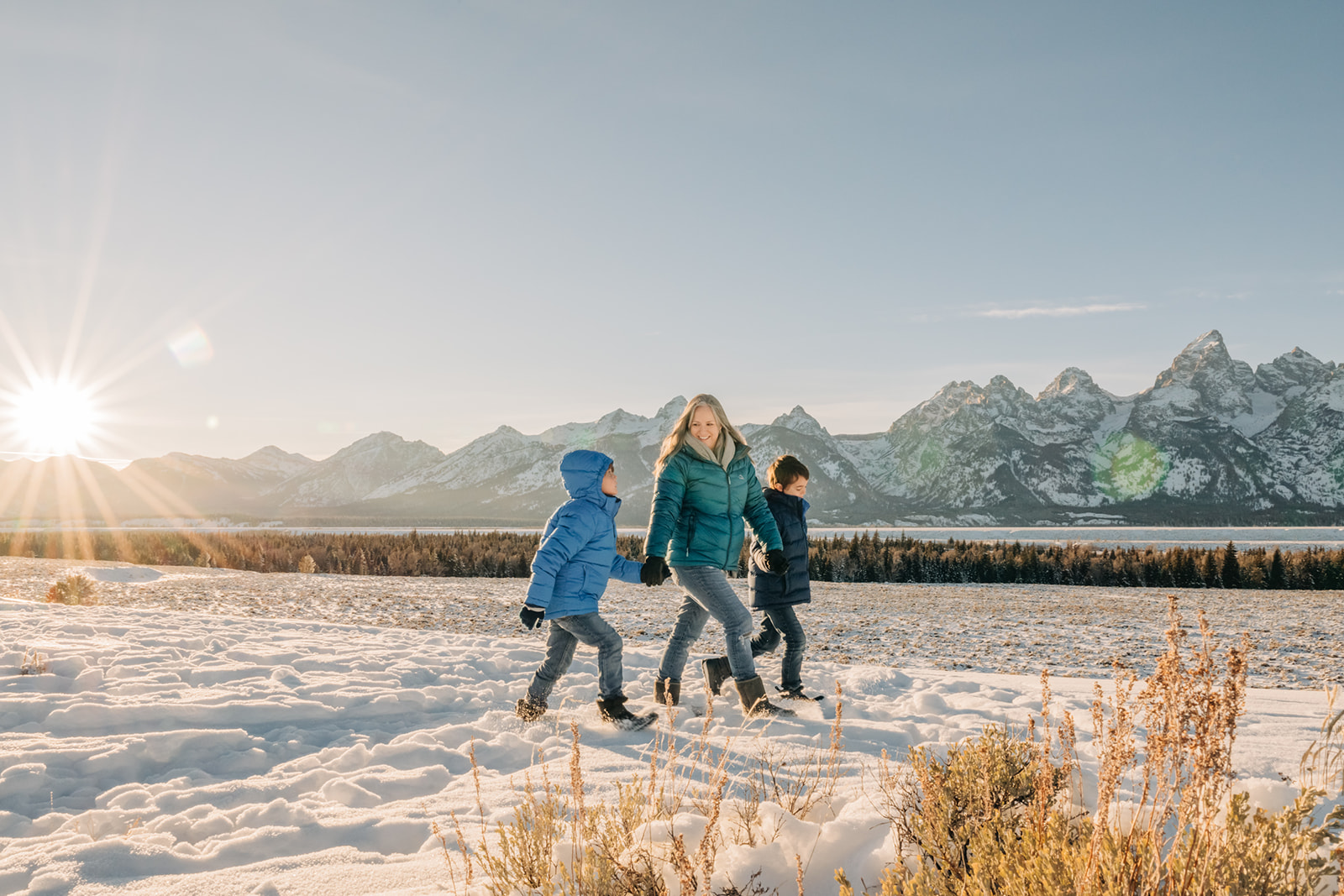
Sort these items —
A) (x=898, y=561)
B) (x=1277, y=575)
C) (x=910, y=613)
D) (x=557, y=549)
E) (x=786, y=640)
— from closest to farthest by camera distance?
(x=557, y=549) < (x=786, y=640) < (x=910, y=613) < (x=1277, y=575) < (x=898, y=561)

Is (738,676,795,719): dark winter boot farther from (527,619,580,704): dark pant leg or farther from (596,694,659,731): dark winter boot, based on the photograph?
(527,619,580,704): dark pant leg

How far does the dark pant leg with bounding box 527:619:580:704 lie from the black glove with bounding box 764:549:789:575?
51.5 inches

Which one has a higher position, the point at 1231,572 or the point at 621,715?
the point at 621,715

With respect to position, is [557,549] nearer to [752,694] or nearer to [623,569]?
[623,569]

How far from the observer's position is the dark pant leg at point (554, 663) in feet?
14.6

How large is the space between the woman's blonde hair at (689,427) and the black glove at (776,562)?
0.71m

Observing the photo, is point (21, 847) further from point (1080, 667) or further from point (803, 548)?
point (1080, 667)

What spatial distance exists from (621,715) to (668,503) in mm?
1337

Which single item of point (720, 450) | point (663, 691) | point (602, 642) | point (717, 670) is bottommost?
point (663, 691)

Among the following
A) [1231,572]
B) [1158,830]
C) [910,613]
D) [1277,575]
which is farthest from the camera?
[1231,572]

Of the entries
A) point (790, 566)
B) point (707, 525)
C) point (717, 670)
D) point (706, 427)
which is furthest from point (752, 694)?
point (706, 427)

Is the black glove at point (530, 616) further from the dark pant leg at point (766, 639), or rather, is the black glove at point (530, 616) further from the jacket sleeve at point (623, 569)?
the dark pant leg at point (766, 639)

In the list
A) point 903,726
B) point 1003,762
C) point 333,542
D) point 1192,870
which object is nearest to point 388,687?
point 903,726

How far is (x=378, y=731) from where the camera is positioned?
4.34 metres
